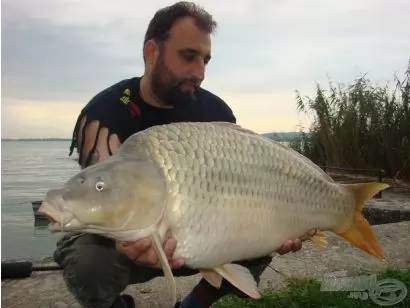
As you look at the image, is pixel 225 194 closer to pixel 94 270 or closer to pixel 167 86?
pixel 94 270

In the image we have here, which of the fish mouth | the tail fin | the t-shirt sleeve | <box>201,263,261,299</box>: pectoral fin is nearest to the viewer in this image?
the fish mouth

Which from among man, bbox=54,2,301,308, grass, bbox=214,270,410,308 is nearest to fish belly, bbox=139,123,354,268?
man, bbox=54,2,301,308

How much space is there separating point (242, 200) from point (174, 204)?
0.68 feet

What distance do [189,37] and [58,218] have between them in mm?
930

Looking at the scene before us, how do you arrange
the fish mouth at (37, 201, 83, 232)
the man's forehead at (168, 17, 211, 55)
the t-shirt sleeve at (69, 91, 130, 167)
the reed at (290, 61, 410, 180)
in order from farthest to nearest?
the reed at (290, 61, 410, 180)
the man's forehead at (168, 17, 211, 55)
the t-shirt sleeve at (69, 91, 130, 167)
the fish mouth at (37, 201, 83, 232)

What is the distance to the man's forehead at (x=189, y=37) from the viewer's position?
1.82m

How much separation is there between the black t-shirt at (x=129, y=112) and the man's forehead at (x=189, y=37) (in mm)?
235

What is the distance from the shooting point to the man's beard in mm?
1843

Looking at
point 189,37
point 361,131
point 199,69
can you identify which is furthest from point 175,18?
point 361,131

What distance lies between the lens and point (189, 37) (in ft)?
5.99

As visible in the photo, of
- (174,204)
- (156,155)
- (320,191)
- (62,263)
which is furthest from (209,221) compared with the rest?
(62,263)

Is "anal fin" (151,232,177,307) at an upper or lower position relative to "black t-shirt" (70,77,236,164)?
lower

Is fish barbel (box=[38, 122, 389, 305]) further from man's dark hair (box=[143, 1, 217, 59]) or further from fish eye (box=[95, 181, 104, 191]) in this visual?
man's dark hair (box=[143, 1, 217, 59])

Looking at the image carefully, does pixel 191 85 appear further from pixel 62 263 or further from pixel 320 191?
pixel 62 263
